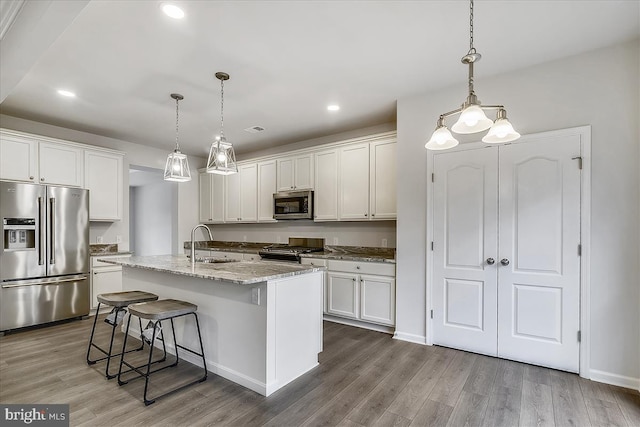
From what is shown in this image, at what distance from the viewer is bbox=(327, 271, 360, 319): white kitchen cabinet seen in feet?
13.1

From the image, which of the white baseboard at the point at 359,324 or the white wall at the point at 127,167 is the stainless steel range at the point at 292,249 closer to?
the white baseboard at the point at 359,324

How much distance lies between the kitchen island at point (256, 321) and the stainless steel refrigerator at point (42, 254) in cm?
194

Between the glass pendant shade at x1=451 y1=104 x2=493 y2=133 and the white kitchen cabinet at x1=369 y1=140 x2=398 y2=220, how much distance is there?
238cm

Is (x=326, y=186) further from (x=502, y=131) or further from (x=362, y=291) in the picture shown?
(x=502, y=131)

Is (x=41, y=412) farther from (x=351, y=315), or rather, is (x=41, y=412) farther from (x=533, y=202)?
(x=533, y=202)

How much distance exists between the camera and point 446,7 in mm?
2107

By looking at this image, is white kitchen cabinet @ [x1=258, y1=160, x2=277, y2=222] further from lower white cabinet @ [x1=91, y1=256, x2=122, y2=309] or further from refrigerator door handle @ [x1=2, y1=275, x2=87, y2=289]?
refrigerator door handle @ [x1=2, y1=275, x2=87, y2=289]

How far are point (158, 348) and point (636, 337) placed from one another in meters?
4.25

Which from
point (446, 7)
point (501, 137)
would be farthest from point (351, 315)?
point (446, 7)

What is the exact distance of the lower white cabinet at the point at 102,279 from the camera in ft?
14.8

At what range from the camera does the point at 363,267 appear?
155 inches

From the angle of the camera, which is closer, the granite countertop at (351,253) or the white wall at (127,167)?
the granite countertop at (351,253)

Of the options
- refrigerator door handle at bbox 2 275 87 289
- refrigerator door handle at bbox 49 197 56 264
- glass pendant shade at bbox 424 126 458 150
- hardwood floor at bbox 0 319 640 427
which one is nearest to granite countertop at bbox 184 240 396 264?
hardwood floor at bbox 0 319 640 427

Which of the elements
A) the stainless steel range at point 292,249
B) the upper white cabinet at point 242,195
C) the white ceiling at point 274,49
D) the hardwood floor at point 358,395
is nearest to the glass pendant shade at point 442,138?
the white ceiling at point 274,49
